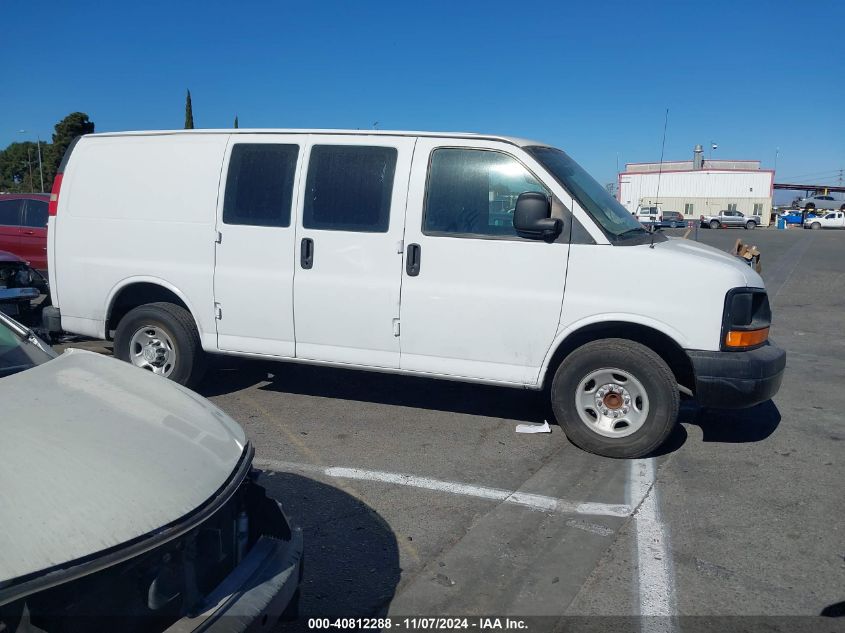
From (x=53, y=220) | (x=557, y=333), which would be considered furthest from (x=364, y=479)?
(x=53, y=220)

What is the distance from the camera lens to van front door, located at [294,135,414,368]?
18.0ft

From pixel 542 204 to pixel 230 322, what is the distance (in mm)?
2756

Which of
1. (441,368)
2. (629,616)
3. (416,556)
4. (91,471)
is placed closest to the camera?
(91,471)

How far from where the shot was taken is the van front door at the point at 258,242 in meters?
5.75

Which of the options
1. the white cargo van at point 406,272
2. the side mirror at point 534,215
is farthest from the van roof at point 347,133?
the side mirror at point 534,215

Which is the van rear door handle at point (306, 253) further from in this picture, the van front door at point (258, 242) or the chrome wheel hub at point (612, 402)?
the chrome wheel hub at point (612, 402)

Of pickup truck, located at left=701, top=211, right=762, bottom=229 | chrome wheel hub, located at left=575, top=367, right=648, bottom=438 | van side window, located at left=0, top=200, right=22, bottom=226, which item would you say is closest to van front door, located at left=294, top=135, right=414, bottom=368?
chrome wheel hub, located at left=575, top=367, right=648, bottom=438

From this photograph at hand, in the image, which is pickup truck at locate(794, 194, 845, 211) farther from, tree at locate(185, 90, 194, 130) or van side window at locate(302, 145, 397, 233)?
van side window at locate(302, 145, 397, 233)

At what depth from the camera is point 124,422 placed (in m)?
2.62

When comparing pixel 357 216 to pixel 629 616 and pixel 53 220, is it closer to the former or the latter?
pixel 53 220

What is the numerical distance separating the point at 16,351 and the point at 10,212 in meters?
10.0

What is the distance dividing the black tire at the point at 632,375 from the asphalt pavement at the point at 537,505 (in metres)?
0.16

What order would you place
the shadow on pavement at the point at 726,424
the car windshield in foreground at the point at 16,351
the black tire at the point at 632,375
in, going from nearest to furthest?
1. the car windshield in foreground at the point at 16,351
2. the black tire at the point at 632,375
3. the shadow on pavement at the point at 726,424

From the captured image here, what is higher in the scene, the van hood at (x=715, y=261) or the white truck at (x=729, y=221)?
the van hood at (x=715, y=261)
